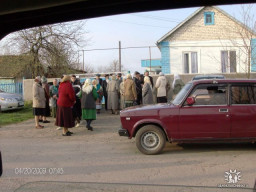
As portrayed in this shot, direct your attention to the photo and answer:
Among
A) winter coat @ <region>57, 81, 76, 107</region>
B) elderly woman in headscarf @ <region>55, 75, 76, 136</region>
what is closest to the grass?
elderly woman in headscarf @ <region>55, 75, 76, 136</region>

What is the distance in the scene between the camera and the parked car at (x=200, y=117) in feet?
22.0

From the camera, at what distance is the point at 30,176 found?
556 centimetres

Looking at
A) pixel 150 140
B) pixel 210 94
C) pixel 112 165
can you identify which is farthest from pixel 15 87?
pixel 210 94

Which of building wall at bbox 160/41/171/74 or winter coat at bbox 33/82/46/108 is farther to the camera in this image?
building wall at bbox 160/41/171/74

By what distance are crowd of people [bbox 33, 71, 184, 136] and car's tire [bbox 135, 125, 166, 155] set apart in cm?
314

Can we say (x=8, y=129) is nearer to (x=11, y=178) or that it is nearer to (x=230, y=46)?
(x=11, y=178)

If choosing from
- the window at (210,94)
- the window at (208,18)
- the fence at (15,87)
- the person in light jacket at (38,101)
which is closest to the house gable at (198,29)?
the window at (208,18)

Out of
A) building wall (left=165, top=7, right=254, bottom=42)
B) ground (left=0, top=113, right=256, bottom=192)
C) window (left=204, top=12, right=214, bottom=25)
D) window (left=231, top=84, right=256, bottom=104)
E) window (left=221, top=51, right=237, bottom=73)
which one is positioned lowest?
ground (left=0, top=113, right=256, bottom=192)

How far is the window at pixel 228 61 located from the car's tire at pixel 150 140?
48.6 ft

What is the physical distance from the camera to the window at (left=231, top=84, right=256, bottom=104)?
6.88 m

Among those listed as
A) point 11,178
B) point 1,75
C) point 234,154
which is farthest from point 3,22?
point 1,75

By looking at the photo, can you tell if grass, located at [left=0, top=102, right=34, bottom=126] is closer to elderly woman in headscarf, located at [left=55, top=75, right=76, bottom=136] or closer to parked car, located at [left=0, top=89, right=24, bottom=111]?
parked car, located at [left=0, top=89, right=24, bottom=111]

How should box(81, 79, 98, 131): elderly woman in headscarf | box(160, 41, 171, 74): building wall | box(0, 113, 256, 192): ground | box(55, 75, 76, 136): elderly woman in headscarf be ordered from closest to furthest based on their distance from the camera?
1. box(0, 113, 256, 192): ground
2. box(55, 75, 76, 136): elderly woman in headscarf
3. box(81, 79, 98, 131): elderly woman in headscarf
4. box(160, 41, 171, 74): building wall

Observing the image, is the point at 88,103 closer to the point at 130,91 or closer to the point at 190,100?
the point at 130,91
